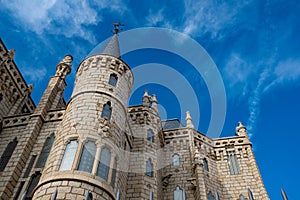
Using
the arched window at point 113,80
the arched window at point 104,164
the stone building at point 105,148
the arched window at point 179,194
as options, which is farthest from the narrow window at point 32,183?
the arched window at point 179,194

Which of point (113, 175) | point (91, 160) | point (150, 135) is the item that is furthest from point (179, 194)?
point (91, 160)

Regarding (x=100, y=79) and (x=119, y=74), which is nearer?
(x=100, y=79)

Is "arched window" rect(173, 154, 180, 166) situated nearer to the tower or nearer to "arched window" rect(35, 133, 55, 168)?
the tower

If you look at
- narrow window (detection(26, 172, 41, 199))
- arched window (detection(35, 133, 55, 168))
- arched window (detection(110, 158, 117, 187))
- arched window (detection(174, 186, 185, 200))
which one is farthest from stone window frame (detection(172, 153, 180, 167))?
narrow window (detection(26, 172, 41, 199))

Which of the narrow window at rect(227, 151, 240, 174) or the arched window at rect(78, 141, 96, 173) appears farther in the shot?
the narrow window at rect(227, 151, 240, 174)

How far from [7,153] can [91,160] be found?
9010 mm

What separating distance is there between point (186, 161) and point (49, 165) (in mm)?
11149

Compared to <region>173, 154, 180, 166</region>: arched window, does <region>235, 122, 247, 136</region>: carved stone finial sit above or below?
above

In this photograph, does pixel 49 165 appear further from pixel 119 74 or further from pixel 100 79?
pixel 119 74

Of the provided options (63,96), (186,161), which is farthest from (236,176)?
(63,96)

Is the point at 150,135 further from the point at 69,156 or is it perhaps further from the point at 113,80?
the point at 69,156

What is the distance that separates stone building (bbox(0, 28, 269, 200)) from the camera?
14.4 meters

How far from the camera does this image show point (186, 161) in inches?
893

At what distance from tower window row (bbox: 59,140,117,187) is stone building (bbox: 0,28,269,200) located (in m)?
0.05
